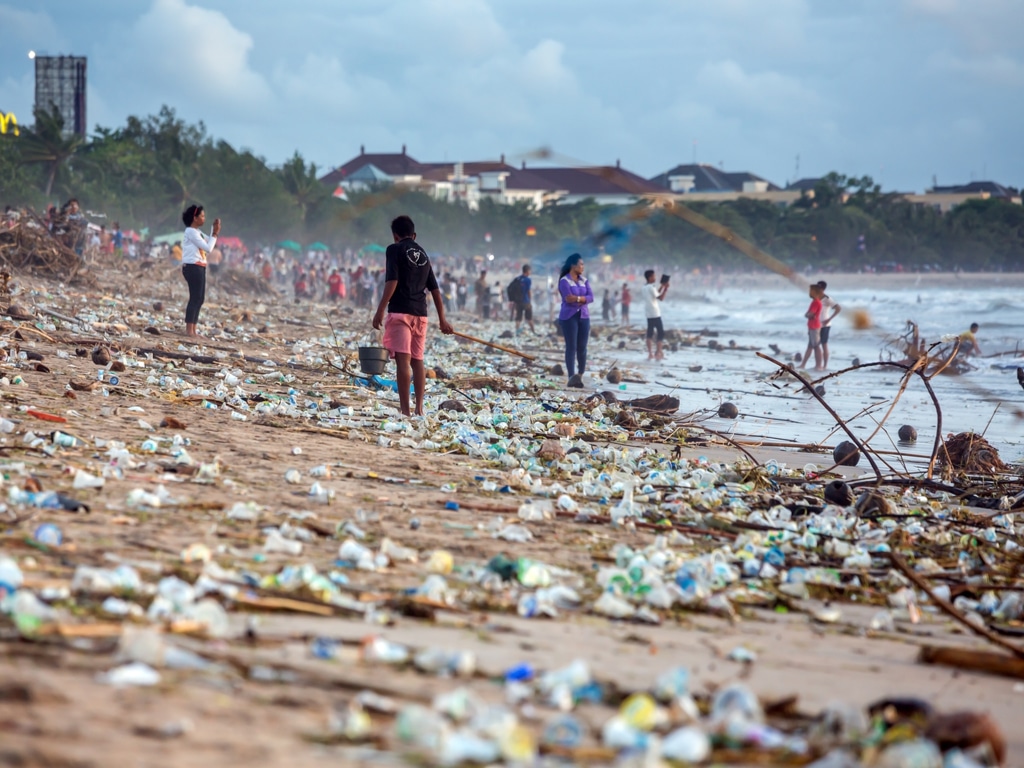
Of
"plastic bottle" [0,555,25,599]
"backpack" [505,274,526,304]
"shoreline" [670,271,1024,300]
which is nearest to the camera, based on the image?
"plastic bottle" [0,555,25,599]

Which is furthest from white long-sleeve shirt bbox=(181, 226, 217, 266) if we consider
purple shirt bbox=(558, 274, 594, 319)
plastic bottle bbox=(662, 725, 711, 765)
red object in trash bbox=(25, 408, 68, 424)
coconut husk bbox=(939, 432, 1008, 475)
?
plastic bottle bbox=(662, 725, 711, 765)

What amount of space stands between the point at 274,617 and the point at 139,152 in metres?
57.8

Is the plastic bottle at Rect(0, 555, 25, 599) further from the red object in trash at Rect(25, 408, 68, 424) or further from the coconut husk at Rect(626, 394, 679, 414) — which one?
the coconut husk at Rect(626, 394, 679, 414)

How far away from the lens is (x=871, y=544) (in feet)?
14.7

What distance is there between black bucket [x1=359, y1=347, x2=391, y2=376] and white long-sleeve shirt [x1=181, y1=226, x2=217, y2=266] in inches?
92.6

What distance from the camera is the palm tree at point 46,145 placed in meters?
48.2

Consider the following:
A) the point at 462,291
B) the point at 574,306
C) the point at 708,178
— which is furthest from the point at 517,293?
the point at 708,178

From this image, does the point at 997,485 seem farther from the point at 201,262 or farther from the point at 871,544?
the point at 201,262

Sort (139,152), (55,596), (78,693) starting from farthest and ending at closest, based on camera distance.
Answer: (139,152)
(55,596)
(78,693)

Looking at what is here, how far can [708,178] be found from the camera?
118m

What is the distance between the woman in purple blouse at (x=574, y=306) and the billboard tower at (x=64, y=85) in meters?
66.4

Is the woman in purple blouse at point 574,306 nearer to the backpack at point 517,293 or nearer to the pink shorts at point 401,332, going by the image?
the pink shorts at point 401,332

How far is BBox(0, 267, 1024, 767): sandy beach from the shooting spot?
6.58ft

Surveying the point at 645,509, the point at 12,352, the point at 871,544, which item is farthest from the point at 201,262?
the point at 871,544
